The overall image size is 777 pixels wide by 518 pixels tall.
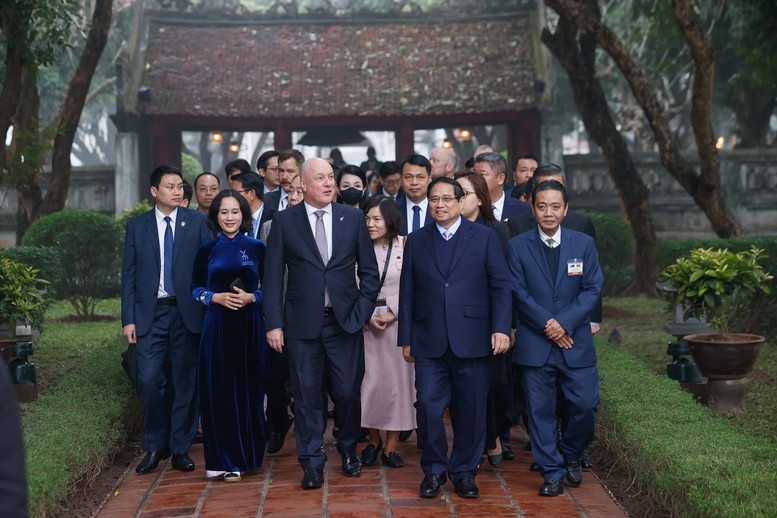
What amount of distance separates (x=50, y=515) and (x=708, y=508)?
3590 mm

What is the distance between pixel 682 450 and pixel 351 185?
396cm

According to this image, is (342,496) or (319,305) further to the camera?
(319,305)

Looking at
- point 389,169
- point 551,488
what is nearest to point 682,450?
point 551,488

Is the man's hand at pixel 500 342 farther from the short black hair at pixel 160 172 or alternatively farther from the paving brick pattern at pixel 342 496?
the short black hair at pixel 160 172

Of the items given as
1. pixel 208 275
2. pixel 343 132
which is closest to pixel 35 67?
pixel 208 275

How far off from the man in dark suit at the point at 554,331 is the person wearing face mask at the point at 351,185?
236 cm

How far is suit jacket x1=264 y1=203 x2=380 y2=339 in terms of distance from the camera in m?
7.74

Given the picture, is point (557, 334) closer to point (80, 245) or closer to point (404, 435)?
point (404, 435)

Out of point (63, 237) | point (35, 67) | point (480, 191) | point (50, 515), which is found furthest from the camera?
point (63, 237)

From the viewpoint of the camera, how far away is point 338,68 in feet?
85.3

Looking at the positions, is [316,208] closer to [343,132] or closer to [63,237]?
[63,237]

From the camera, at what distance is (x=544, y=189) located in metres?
7.58

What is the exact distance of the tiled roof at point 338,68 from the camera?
24.7 metres

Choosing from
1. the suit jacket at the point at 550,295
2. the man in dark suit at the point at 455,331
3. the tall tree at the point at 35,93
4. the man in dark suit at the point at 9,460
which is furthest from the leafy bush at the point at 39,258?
the man in dark suit at the point at 9,460
